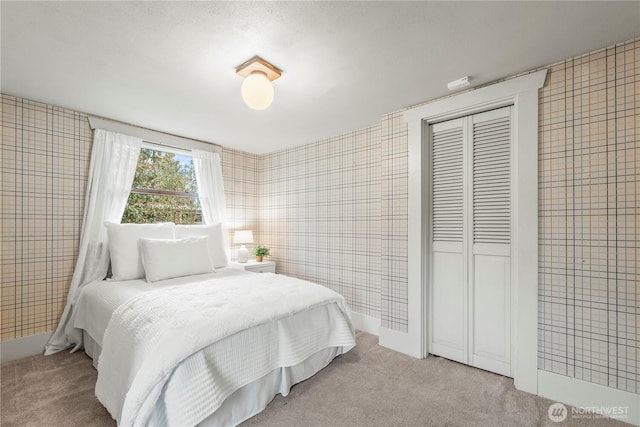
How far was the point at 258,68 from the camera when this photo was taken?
1979mm

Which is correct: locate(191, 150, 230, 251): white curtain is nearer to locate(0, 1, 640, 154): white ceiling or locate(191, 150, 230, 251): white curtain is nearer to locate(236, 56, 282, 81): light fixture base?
locate(0, 1, 640, 154): white ceiling

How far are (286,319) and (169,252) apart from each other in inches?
59.0

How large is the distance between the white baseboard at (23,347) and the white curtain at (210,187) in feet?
6.17

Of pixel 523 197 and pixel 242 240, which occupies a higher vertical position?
pixel 523 197

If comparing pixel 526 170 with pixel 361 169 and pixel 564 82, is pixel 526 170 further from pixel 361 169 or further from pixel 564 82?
pixel 361 169

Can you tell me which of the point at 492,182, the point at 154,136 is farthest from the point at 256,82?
the point at 154,136

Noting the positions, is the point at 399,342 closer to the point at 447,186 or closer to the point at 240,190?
the point at 447,186

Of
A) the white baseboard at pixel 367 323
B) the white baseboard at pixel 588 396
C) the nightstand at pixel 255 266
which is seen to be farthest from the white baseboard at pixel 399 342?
the nightstand at pixel 255 266

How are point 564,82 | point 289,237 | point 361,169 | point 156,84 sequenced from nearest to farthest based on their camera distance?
1. point 564,82
2. point 156,84
3. point 361,169
4. point 289,237

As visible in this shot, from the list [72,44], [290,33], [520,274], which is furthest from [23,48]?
[520,274]

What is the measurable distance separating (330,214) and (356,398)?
2.11 m

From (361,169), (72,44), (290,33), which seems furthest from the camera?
(361,169)

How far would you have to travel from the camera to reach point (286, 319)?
6.74ft

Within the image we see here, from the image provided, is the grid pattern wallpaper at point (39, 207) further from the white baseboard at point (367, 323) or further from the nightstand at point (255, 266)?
the white baseboard at point (367, 323)
